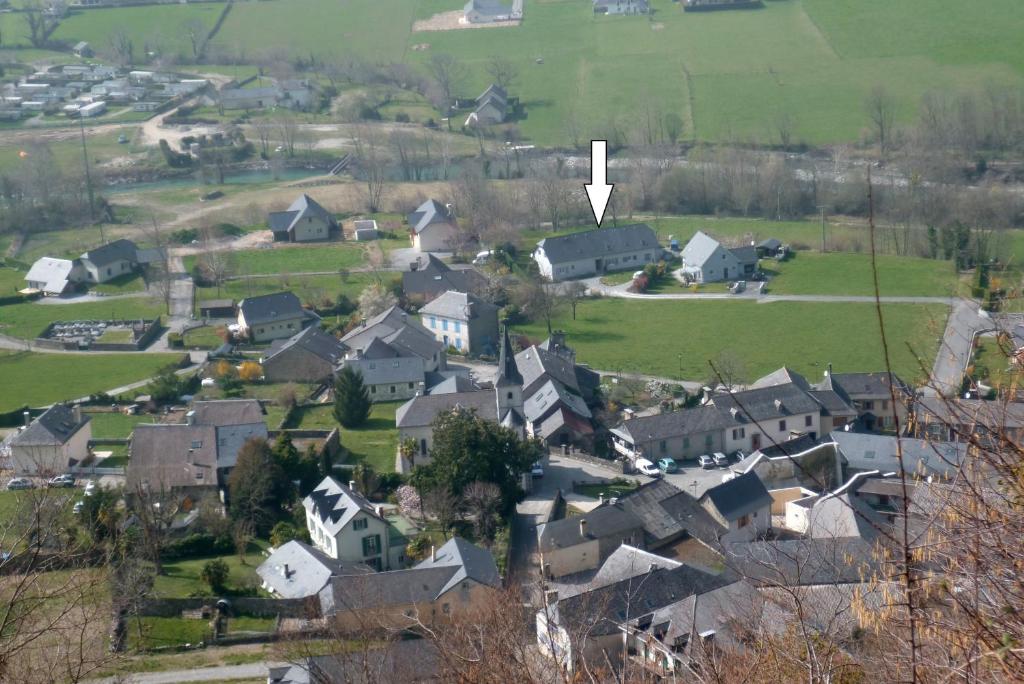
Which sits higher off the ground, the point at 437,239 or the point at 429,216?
the point at 429,216

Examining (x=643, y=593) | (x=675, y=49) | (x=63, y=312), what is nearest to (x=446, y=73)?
(x=675, y=49)

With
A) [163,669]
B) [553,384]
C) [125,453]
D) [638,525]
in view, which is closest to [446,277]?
[553,384]

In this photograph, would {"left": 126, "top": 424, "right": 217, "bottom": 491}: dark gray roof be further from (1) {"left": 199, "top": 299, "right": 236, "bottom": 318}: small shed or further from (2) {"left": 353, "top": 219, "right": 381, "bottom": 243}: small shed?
(2) {"left": 353, "top": 219, "right": 381, "bottom": 243}: small shed

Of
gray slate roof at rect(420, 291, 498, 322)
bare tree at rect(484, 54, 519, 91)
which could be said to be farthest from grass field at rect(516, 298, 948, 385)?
bare tree at rect(484, 54, 519, 91)

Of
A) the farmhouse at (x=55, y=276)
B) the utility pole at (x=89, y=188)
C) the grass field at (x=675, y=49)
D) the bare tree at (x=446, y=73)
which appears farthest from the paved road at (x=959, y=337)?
the bare tree at (x=446, y=73)

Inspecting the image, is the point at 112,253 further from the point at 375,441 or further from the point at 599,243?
the point at 375,441
